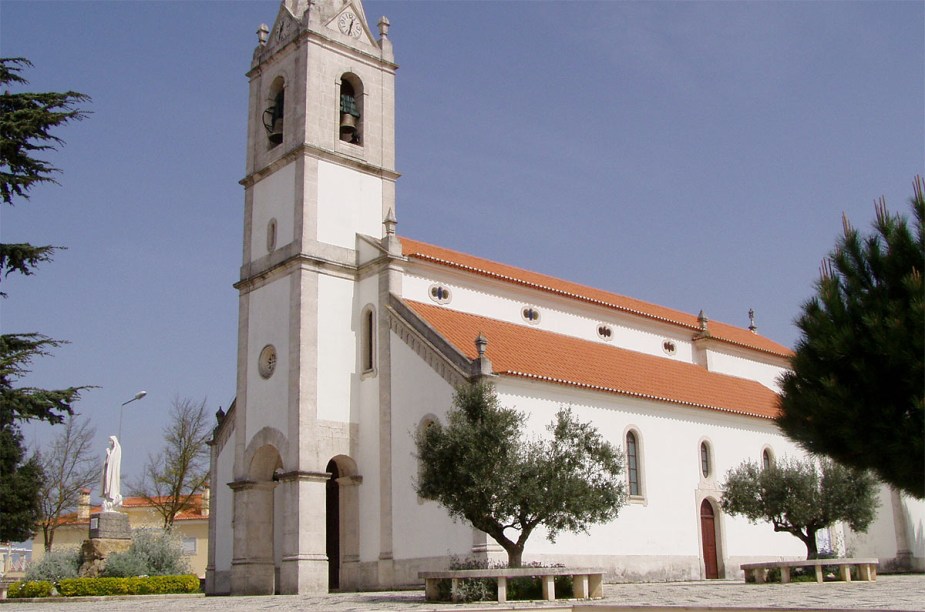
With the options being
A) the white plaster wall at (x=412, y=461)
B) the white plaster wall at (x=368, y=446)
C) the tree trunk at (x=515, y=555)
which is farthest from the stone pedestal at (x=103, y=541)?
the tree trunk at (x=515, y=555)

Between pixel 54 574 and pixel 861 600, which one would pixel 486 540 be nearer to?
pixel 861 600

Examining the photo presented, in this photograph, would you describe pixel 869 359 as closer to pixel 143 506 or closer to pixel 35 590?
pixel 35 590

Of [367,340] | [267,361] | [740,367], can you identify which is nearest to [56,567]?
[267,361]

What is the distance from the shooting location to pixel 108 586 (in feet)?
82.3

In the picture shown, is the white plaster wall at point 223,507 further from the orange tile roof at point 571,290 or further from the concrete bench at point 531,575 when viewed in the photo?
the concrete bench at point 531,575

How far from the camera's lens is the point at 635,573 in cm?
2883

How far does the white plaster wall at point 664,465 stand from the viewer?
89.8ft

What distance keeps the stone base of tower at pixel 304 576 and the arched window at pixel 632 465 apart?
10.0 m

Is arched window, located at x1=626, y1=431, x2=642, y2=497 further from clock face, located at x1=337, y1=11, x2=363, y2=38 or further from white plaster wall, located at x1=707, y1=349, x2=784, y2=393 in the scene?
clock face, located at x1=337, y1=11, x2=363, y2=38

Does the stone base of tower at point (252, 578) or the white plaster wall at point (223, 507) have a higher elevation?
the white plaster wall at point (223, 507)

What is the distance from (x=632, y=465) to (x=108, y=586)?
1614cm

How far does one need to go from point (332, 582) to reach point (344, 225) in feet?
38.4

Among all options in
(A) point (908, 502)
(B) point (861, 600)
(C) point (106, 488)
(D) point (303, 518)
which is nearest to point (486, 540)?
(D) point (303, 518)

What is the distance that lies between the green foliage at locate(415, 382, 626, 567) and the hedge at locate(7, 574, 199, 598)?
8.91 meters
